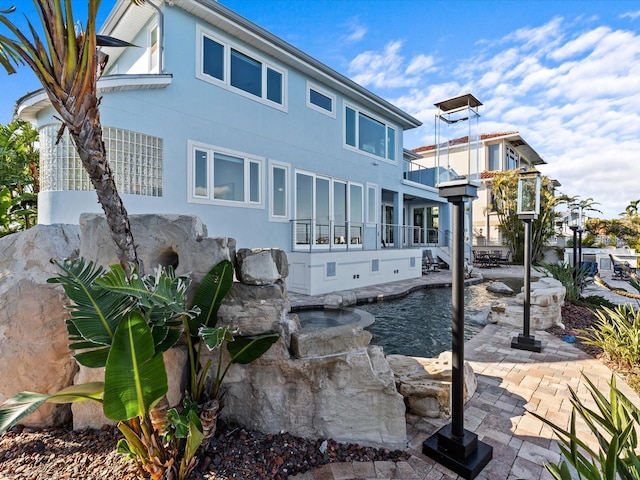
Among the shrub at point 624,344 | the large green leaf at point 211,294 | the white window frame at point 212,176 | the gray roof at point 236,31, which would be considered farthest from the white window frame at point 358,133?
the large green leaf at point 211,294

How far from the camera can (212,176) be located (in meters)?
9.25

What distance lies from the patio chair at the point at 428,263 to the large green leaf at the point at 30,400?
17.0m

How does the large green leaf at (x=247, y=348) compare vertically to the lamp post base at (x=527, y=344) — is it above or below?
above

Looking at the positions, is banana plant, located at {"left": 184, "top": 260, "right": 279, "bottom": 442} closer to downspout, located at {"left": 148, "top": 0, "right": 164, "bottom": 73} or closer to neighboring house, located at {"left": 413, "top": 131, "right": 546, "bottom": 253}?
downspout, located at {"left": 148, "top": 0, "right": 164, "bottom": 73}

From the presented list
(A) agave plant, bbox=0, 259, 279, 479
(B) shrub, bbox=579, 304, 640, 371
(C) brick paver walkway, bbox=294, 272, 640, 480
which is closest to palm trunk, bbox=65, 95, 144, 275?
(A) agave plant, bbox=0, 259, 279, 479

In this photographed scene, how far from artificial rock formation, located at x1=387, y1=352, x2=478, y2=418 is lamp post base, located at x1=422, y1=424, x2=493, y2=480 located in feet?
1.79

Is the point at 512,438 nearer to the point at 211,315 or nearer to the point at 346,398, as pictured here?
the point at 346,398

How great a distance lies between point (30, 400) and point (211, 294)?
1.34m

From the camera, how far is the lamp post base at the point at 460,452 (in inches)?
106

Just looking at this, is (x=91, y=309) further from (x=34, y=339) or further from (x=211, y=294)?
(x=34, y=339)

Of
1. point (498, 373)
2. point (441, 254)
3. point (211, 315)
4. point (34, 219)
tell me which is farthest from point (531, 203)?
point (34, 219)

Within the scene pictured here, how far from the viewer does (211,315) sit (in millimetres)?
2844

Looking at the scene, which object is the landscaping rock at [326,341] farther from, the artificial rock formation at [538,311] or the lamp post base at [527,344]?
the artificial rock formation at [538,311]

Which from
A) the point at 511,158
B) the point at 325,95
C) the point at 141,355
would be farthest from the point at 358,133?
the point at 511,158
